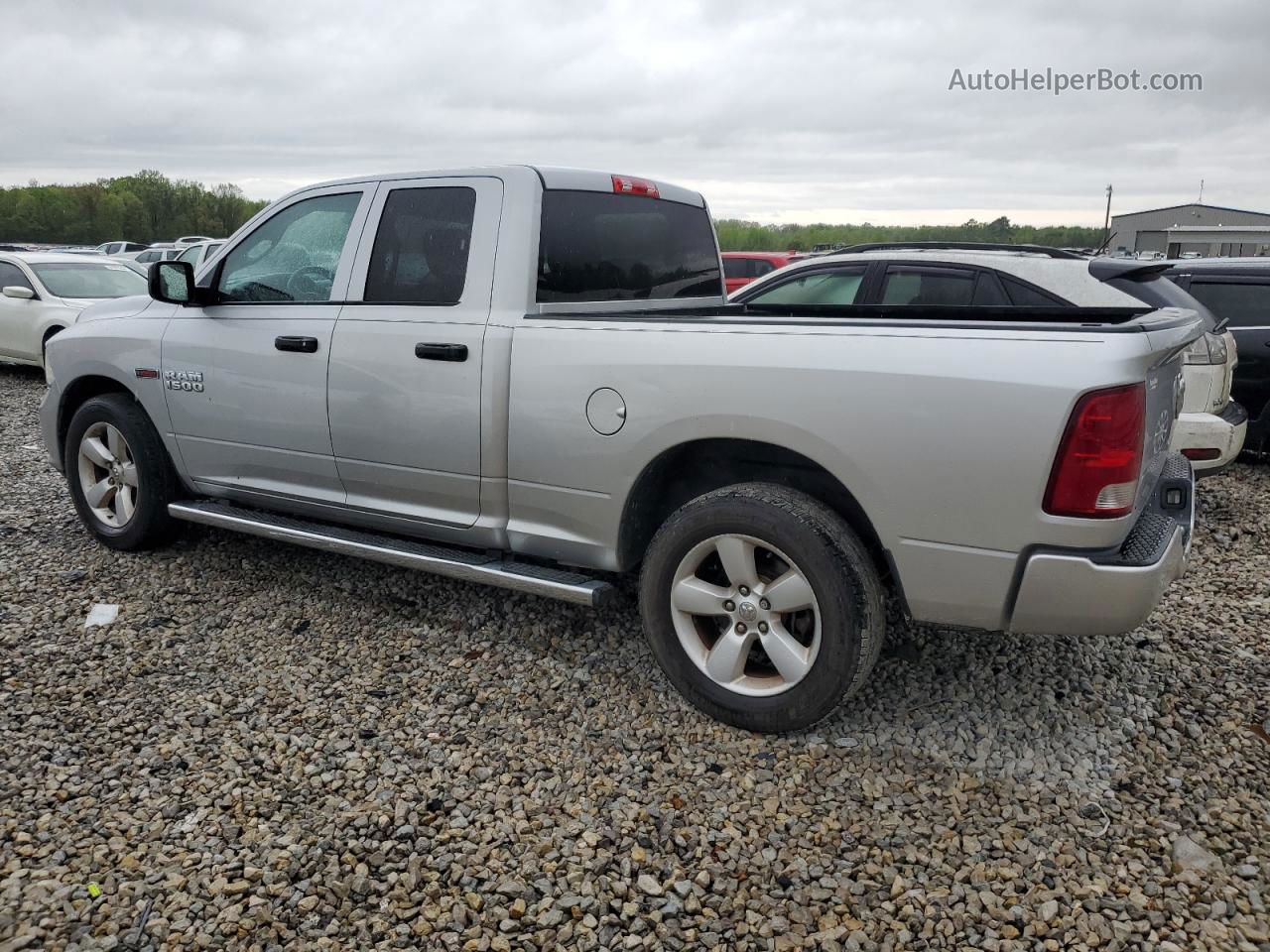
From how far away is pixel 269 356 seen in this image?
4215 millimetres

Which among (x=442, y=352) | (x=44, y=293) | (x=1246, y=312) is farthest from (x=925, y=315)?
(x=44, y=293)

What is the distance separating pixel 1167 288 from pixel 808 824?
463cm

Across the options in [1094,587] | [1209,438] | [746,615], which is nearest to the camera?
[1094,587]

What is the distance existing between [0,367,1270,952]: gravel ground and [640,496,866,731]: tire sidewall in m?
0.14

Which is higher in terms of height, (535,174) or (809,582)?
(535,174)

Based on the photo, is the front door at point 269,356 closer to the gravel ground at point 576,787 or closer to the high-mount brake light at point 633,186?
the gravel ground at point 576,787

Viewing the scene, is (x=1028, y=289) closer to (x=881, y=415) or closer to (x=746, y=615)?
(x=881, y=415)

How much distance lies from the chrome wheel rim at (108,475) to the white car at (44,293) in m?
7.24

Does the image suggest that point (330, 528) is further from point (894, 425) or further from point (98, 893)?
point (894, 425)

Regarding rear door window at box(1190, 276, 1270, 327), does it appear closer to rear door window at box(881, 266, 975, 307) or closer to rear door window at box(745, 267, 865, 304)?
rear door window at box(881, 266, 975, 307)

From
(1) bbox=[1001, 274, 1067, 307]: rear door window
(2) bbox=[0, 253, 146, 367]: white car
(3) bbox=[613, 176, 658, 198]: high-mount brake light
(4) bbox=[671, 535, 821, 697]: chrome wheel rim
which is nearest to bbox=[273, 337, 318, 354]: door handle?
(3) bbox=[613, 176, 658, 198]: high-mount brake light

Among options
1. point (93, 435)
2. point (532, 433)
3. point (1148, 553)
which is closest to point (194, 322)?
point (93, 435)

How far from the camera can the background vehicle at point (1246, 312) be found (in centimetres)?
722

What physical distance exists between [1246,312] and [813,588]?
6297 mm
